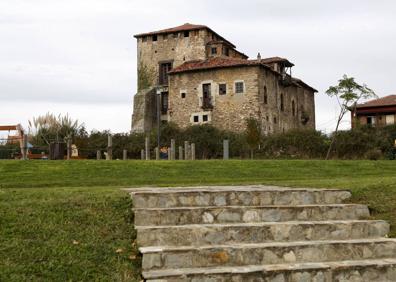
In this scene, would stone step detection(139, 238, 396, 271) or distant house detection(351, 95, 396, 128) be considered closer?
stone step detection(139, 238, 396, 271)

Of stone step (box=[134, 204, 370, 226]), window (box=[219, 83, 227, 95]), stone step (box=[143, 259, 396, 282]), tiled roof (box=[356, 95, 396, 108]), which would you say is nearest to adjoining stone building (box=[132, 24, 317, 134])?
window (box=[219, 83, 227, 95])

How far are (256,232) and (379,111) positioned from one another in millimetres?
51335

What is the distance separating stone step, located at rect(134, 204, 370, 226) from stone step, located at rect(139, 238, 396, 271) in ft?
2.69

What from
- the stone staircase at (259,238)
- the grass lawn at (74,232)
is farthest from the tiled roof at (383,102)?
the stone staircase at (259,238)

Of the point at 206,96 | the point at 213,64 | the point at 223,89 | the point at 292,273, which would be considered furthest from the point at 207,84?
the point at 292,273

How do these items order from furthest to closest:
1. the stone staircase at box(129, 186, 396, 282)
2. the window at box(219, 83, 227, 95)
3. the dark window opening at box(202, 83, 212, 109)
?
the dark window opening at box(202, 83, 212, 109)
the window at box(219, 83, 227, 95)
the stone staircase at box(129, 186, 396, 282)

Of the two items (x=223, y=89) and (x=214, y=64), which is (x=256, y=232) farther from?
(x=214, y=64)

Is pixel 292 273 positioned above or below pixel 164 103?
below

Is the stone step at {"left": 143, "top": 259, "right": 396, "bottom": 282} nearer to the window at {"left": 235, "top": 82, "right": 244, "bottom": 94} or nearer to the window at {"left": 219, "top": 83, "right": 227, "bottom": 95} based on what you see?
the window at {"left": 235, "top": 82, "right": 244, "bottom": 94}

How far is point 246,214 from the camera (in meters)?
6.64

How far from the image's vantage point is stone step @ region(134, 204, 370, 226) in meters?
6.30

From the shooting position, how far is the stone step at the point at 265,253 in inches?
211

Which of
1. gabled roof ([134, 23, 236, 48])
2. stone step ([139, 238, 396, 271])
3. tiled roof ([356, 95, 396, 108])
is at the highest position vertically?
gabled roof ([134, 23, 236, 48])

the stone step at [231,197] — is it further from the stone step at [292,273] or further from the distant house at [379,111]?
the distant house at [379,111]
